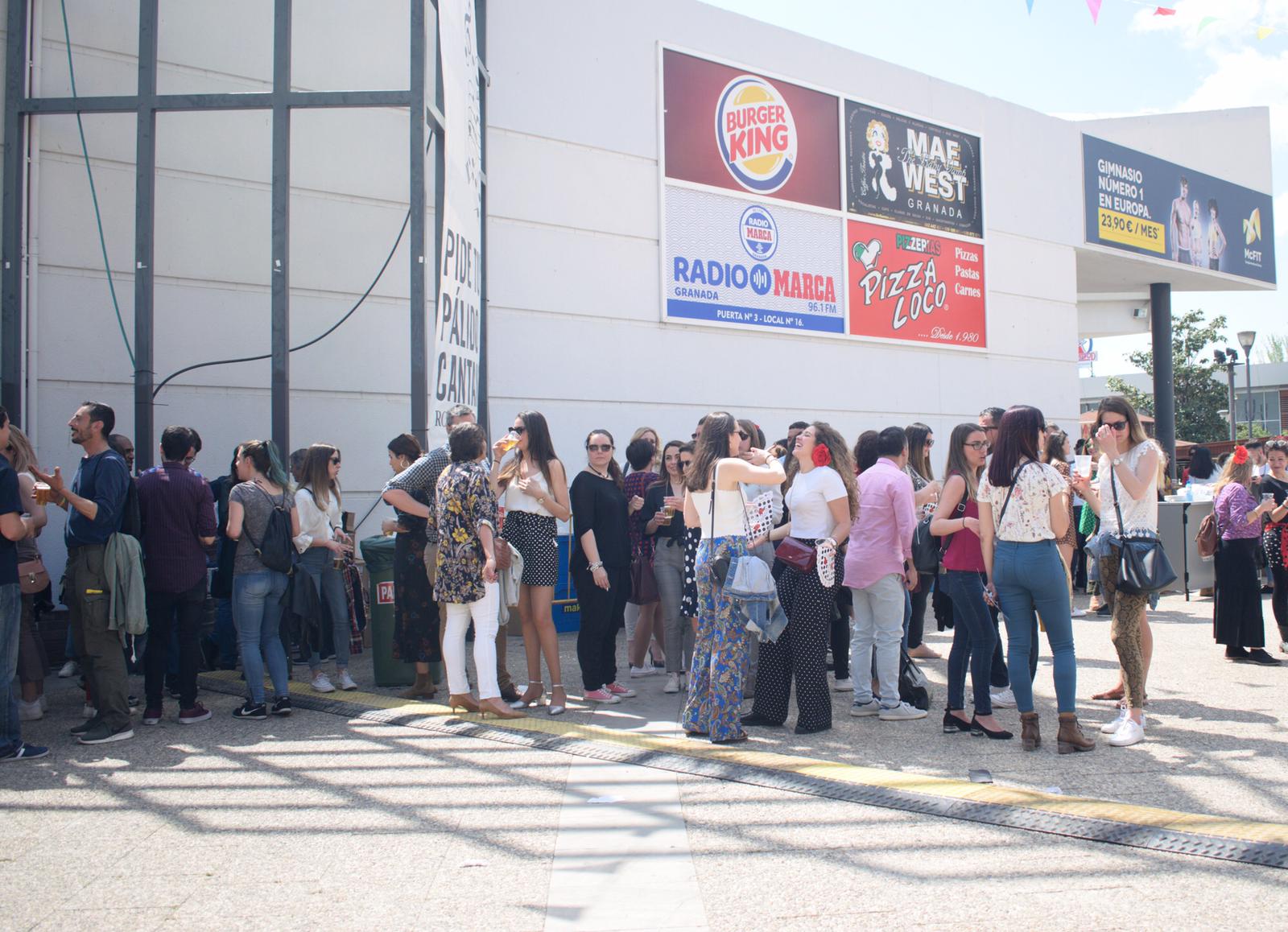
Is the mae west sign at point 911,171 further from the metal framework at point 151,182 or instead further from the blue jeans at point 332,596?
the blue jeans at point 332,596

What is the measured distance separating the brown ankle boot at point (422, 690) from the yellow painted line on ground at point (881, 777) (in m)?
0.13

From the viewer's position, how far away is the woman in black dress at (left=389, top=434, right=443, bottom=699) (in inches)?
279

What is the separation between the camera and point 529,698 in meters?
6.74

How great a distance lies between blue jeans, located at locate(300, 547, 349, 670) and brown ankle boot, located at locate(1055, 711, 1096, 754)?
4897 millimetres

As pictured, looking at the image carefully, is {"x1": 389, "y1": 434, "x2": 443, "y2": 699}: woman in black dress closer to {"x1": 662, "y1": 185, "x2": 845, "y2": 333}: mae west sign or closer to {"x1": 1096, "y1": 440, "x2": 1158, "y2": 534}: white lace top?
{"x1": 1096, "y1": 440, "x2": 1158, "y2": 534}: white lace top

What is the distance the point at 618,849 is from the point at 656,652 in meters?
4.51

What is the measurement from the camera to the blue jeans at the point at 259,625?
6.61 meters

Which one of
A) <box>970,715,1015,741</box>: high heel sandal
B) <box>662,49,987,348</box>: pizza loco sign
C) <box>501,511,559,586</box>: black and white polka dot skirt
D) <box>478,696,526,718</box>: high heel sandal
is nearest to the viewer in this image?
<box>970,715,1015,741</box>: high heel sandal

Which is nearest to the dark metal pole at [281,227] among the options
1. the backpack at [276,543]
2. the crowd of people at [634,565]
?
the crowd of people at [634,565]

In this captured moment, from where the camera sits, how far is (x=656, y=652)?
8539 mm

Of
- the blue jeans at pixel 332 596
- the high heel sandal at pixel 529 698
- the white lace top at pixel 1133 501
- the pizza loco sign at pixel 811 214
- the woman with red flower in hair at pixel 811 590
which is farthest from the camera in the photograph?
the pizza loco sign at pixel 811 214

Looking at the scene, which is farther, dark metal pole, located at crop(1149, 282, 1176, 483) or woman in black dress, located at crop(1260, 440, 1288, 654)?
dark metal pole, located at crop(1149, 282, 1176, 483)

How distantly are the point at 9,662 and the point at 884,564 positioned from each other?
16.1ft

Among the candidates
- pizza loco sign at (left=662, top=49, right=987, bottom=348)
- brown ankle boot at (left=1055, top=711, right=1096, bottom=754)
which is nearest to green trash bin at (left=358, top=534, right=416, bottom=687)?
brown ankle boot at (left=1055, top=711, right=1096, bottom=754)
